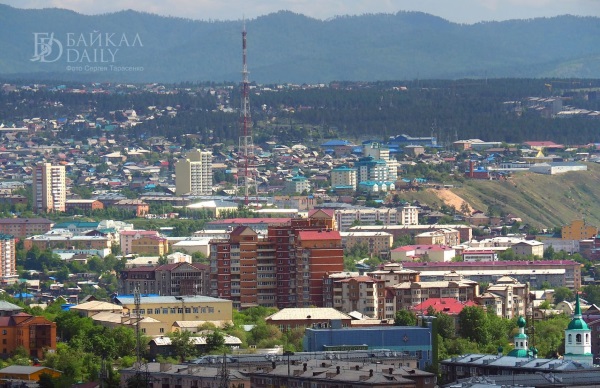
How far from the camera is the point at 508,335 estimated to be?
255 ft

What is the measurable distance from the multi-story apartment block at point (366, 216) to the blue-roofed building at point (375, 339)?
67.2 meters

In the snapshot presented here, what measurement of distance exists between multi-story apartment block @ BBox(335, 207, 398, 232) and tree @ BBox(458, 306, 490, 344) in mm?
58920

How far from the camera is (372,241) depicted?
122250 mm

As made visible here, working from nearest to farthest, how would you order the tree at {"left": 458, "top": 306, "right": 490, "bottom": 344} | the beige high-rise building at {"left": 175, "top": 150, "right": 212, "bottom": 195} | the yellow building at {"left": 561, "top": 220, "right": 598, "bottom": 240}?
the tree at {"left": 458, "top": 306, "right": 490, "bottom": 344}
the yellow building at {"left": 561, "top": 220, "right": 598, "bottom": 240}
the beige high-rise building at {"left": 175, "top": 150, "right": 212, "bottom": 195}

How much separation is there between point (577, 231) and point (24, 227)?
30664 mm

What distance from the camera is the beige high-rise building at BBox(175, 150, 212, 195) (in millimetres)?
160875

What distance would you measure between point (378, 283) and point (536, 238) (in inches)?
1936

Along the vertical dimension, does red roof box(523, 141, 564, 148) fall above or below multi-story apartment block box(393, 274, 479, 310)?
above

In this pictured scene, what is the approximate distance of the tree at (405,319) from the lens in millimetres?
74375

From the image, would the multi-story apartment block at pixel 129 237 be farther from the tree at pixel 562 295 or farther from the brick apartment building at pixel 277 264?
the brick apartment building at pixel 277 264

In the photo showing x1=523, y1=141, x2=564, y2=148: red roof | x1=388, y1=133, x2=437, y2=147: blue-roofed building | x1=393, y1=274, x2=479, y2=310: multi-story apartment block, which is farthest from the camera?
x1=388, y1=133, x2=437, y2=147: blue-roofed building

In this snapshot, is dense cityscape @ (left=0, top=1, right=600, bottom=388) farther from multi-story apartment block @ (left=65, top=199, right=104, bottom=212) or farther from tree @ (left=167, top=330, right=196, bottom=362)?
multi-story apartment block @ (left=65, top=199, right=104, bottom=212)

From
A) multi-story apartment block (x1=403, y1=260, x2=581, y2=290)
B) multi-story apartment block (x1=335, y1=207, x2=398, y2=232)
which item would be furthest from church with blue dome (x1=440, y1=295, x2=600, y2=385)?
multi-story apartment block (x1=335, y1=207, x2=398, y2=232)

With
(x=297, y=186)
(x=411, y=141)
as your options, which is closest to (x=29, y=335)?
(x=297, y=186)
